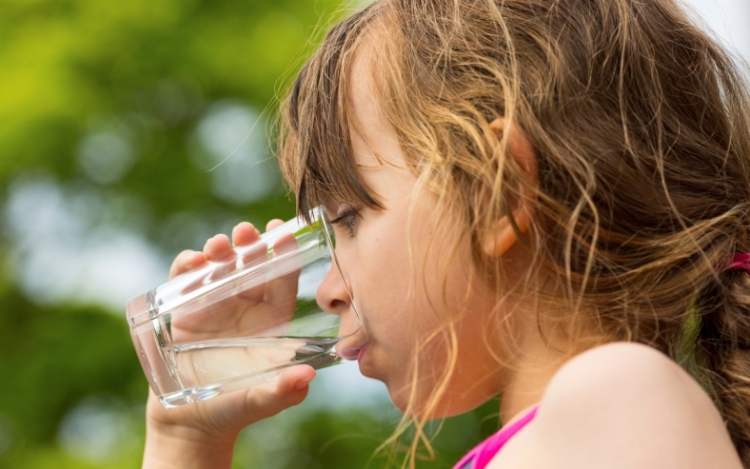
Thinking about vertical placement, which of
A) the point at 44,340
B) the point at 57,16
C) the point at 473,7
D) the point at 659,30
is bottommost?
the point at 44,340

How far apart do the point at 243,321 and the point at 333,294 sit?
0.16 meters

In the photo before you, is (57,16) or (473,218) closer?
(473,218)

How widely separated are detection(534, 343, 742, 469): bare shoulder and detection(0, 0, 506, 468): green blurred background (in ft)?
6.79

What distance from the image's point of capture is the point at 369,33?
1247 mm

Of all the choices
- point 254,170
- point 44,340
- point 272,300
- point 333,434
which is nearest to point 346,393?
point 333,434

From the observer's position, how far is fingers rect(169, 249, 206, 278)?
142 cm

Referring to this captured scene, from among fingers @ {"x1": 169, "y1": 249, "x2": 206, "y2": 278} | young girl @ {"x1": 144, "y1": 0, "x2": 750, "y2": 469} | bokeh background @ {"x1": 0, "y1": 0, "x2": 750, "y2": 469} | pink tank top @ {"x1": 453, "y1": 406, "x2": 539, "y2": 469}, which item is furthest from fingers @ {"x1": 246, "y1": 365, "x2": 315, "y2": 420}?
bokeh background @ {"x1": 0, "y1": 0, "x2": 750, "y2": 469}

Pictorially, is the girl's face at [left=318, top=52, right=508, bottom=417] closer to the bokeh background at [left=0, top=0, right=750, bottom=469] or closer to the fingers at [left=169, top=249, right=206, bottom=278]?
the fingers at [left=169, top=249, right=206, bottom=278]

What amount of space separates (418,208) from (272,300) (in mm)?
304

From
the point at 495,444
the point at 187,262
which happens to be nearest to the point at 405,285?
the point at 495,444

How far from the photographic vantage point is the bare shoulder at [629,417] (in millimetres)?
772

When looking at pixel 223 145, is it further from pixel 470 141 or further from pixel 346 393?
pixel 470 141

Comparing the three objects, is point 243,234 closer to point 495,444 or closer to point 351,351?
point 351,351

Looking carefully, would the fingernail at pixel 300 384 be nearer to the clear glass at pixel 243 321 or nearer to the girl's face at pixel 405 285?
the clear glass at pixel 243 321
